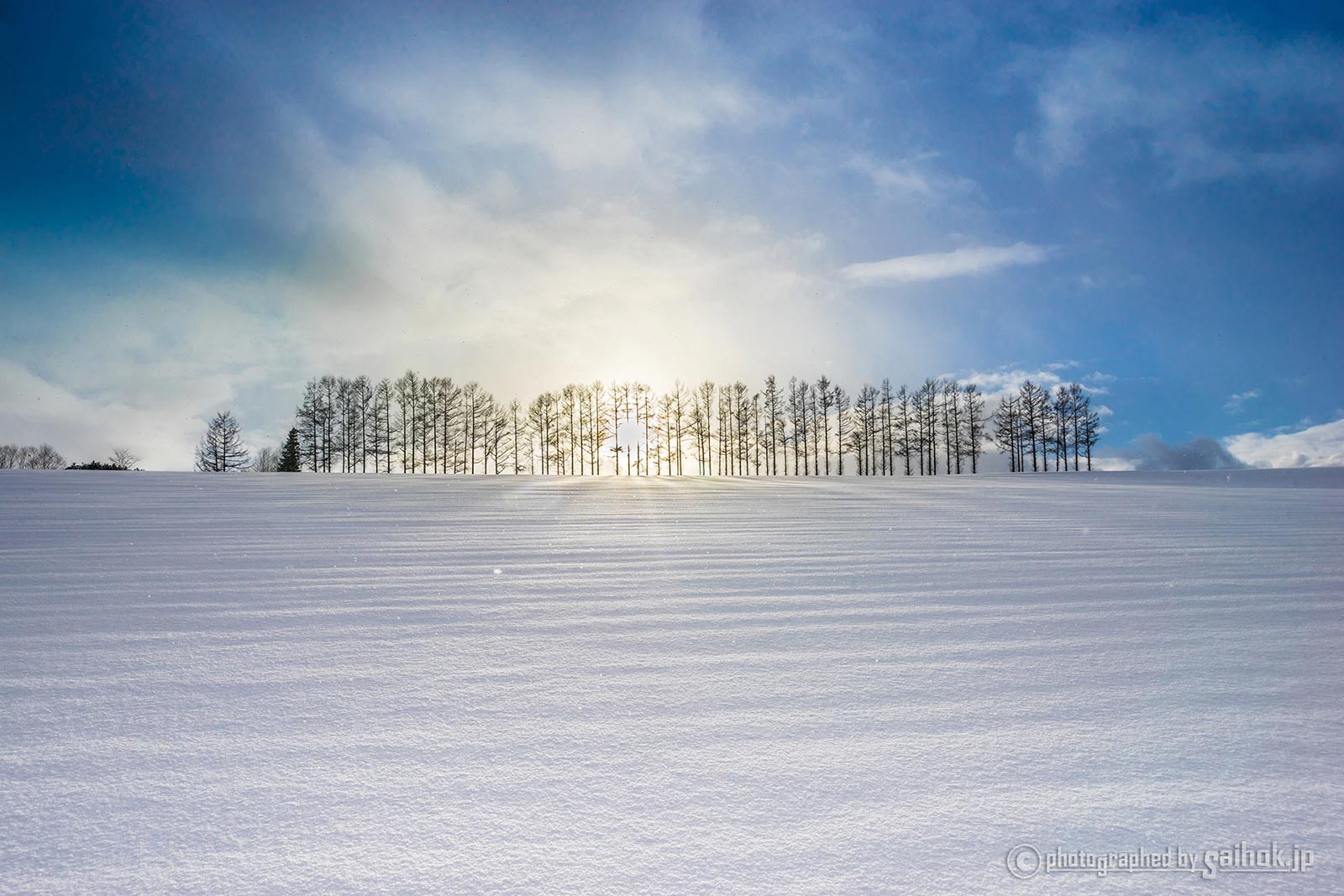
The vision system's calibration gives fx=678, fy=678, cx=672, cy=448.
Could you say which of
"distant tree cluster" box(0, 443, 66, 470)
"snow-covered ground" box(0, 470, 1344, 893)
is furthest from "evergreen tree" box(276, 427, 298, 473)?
"snow-covered ground" box(0, 470, 1344, 893)

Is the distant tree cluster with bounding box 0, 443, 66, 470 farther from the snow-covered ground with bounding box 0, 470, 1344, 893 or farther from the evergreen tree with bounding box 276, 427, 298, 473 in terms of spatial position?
the snow-covered ground with bounding box 0, 470, 1344, 893

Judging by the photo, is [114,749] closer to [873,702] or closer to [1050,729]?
[873,702]

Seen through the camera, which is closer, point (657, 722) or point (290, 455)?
point (657, 722)

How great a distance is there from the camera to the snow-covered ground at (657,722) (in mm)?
992

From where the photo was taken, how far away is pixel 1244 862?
3.22 ft

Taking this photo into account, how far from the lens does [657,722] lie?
145 centimetres

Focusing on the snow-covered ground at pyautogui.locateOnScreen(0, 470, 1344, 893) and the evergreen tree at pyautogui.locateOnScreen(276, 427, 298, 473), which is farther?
the evergreen tree at pyautogui.locateOnScreen(276, 427, 298, 473)

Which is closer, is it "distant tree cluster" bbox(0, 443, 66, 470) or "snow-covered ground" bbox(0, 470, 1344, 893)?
"snow-covered ground" bbox(0, 470, 1344, 893)

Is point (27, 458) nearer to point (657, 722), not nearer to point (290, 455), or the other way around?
point (290, 455)

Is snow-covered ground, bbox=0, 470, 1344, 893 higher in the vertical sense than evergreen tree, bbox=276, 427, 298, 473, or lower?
lower

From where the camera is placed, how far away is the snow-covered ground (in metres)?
0.99

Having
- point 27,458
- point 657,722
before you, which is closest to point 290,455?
point 27,458

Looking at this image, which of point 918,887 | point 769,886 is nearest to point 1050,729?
point 918,887

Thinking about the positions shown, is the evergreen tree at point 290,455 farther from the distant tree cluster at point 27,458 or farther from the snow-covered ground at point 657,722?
the snow-covered ground at point 657,722
